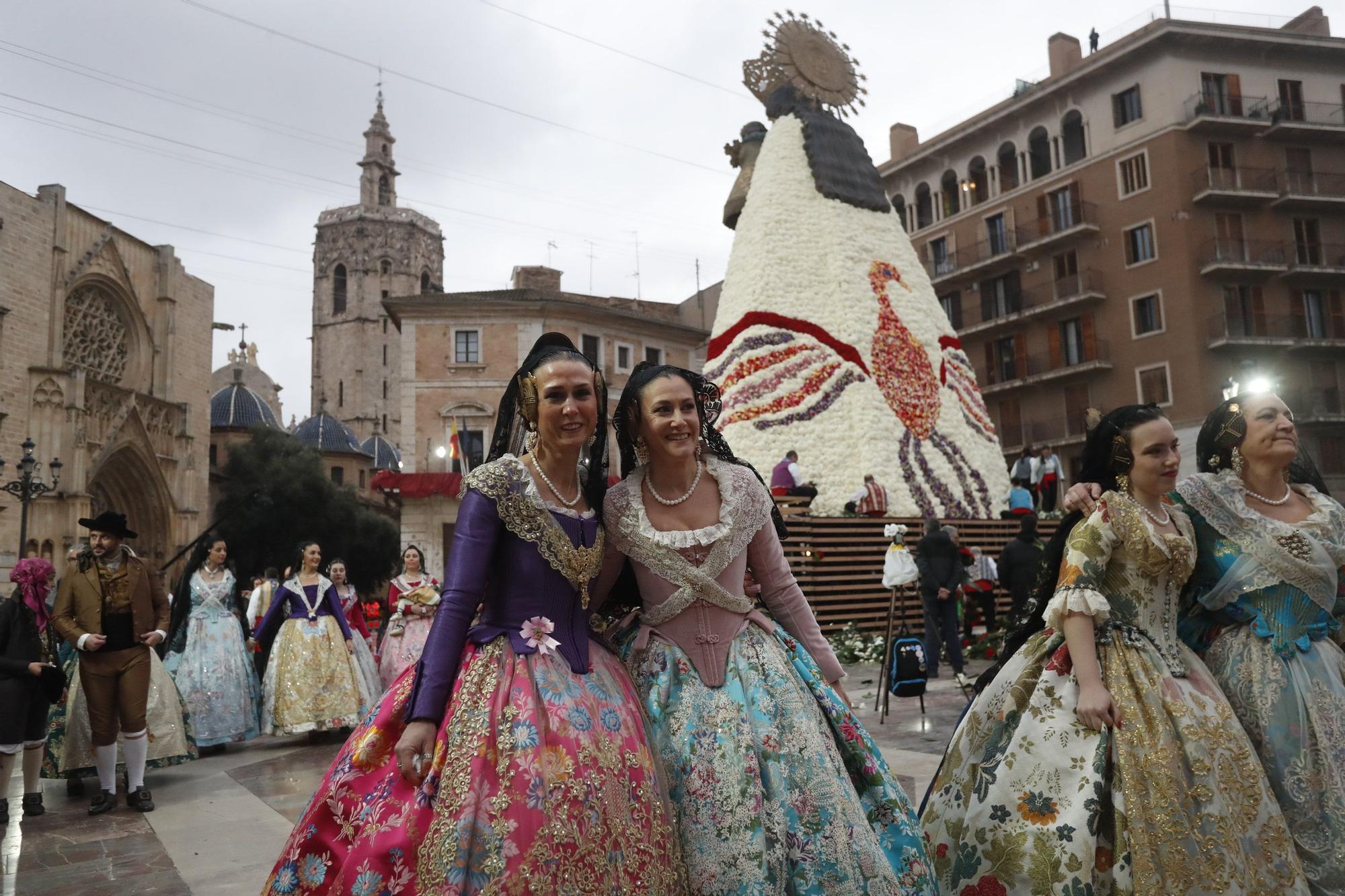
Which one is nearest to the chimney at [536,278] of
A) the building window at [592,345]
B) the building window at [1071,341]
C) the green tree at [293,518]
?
the building window at [592,345]

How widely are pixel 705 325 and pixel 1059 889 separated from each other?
3489 centimetres

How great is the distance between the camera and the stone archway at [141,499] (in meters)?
28.5

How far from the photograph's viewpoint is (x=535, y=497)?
2.62 m

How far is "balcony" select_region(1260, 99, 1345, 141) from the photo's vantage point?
2720cm

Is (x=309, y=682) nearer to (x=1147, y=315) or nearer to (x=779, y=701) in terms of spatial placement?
(x=779, y=701)

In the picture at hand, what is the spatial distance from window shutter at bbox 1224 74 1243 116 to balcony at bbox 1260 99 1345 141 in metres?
0.95

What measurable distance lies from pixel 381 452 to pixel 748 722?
176 ft

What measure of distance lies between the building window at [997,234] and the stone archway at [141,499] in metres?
26.8

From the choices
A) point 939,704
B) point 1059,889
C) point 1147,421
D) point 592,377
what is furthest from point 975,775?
point 939,704

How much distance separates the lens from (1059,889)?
9.12 ft

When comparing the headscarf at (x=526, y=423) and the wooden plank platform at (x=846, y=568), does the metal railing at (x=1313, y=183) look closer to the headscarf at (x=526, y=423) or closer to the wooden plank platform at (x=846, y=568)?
the wooden plank platform at (x=846, y=568)

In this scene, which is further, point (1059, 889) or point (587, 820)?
point (1059, 889)

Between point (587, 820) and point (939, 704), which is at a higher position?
point (587, 820)

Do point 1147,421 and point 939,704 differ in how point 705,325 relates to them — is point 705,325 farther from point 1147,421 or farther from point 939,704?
point 1147,421
